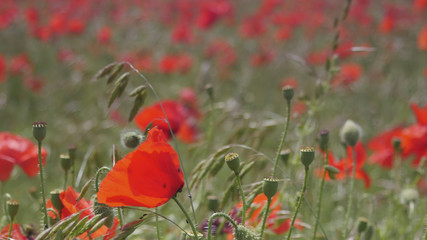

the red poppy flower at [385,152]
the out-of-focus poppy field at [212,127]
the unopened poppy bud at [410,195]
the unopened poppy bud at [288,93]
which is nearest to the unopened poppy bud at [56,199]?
the out-of-focus poppy field at [212,127]

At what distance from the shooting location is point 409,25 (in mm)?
6414

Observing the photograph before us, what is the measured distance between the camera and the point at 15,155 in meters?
1.63

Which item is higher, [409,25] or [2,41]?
[2,41]

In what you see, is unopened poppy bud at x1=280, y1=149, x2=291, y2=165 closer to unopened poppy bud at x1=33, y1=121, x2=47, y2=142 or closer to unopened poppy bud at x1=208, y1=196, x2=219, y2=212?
unopened poppy bud at x1=208, y1=196, x2=219, y2=212

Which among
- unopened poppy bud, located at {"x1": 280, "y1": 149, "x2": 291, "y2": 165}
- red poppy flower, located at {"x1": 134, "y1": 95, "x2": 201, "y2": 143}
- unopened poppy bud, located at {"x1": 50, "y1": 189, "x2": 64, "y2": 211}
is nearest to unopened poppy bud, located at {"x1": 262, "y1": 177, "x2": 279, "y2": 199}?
unopened poppy bud, located at {"x1": 50, "y1": 189, "x2": 64, "y2": 211}

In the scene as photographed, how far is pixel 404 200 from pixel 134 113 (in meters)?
0.91

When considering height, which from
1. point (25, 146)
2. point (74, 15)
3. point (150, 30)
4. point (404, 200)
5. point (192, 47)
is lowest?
point (192, 47)

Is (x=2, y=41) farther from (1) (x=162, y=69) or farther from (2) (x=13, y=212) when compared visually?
(2) (x=13, y=212)

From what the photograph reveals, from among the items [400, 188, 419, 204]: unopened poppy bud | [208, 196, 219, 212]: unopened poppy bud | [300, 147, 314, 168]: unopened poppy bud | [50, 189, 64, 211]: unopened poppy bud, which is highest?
[50, 189, 64, 211]: unopened poppy bud

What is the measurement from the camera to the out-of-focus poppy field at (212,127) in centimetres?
110

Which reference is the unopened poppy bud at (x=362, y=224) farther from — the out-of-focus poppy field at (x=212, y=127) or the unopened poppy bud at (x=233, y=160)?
the unopened poppy bud at (x=233, y=160)

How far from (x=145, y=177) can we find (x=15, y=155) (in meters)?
0.80

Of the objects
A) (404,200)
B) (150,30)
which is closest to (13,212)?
(404,200)

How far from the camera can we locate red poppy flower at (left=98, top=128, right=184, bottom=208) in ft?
3.18
